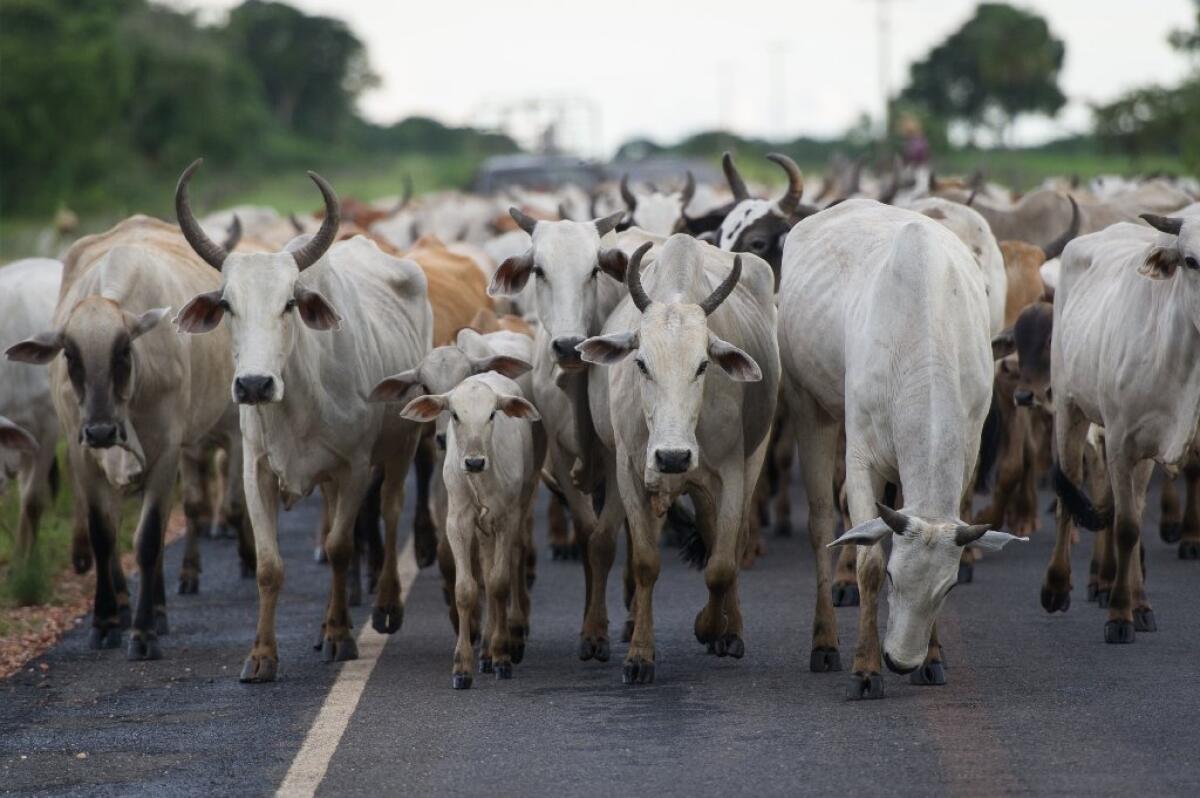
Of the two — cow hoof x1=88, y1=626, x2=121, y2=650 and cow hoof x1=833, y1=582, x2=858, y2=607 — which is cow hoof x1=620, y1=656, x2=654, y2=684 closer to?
cow hoof x1=833, y1=582, x2=858, y2=607

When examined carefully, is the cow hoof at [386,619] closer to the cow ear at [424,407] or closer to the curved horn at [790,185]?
the cow ear at [424,407]

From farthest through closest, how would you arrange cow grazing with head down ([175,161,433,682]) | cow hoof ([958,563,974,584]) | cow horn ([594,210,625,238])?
1. cow hoof ([958,563,974,584])
2. cow horn ([594,210,625,238])
3. cow grazing with head down ([175,161,433,682])

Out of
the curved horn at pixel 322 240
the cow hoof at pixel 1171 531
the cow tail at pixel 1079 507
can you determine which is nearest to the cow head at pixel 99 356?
the curved horn at pixel 322 240

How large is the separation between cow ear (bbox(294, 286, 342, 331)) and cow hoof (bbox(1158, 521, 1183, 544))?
5428 millimetres

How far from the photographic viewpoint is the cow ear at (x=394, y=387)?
10297 millimetres

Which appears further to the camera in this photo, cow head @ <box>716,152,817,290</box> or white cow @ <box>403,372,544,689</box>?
cow head @ <box>716,152,817,290</box>

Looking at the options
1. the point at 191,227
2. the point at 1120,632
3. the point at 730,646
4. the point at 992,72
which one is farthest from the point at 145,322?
the point at 992,72

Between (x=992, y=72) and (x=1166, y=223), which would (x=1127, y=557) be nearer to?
(x=1166, y=223)

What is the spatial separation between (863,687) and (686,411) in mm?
1267

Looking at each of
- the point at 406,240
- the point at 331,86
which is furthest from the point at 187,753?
the point at 331,86

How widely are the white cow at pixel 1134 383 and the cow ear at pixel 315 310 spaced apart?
3426mm

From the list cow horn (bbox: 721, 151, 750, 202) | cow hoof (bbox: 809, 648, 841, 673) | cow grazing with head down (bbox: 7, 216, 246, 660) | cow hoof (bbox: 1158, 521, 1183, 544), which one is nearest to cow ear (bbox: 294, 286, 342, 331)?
cow grazing with head down (bbox: 7, 216, 246, 660)

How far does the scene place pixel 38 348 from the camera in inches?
424

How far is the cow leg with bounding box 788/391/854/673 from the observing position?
9.52 m
